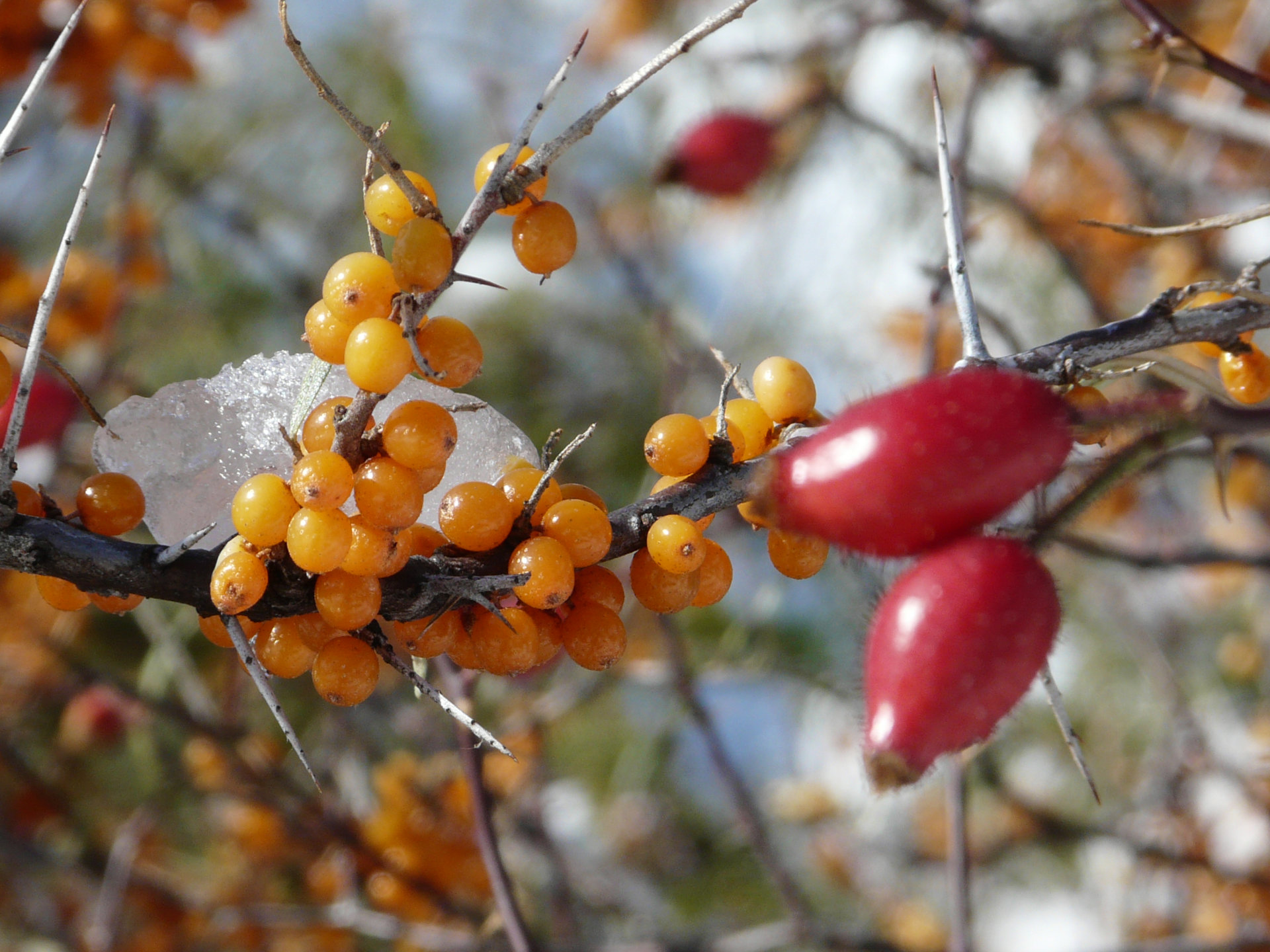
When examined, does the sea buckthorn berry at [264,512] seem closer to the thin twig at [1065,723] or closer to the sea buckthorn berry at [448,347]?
the sea buckthorn berry at [448,347]

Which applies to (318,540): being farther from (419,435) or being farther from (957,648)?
(957,648)

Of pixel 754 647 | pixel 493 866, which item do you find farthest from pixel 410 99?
pixel 493 866

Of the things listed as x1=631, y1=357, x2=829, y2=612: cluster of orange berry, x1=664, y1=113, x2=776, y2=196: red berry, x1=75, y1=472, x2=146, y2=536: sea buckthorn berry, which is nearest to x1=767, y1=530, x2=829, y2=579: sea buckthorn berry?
x1=631, y1=357, x2=829, y2=612: cluster of orange berry

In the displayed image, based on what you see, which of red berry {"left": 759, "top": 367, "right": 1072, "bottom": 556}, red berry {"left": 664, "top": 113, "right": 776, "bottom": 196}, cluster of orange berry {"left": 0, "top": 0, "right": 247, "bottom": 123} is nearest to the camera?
red berry {"left": 759, "top": 367, "right": 1072, "bottom": 556}

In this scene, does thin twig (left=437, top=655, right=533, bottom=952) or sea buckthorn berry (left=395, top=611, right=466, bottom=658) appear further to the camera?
Answer: thin twig (left=437, top=655, right=533, bottom=952)

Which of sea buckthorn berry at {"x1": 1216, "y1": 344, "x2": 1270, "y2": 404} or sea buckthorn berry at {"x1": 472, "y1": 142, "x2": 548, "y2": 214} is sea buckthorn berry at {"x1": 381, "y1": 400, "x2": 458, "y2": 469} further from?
sea buckthorn berry at {"x1": 1216, "y1": 344, "x2": 1270, "y2": 404}

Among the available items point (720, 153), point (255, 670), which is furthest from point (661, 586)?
point (720, 153)
